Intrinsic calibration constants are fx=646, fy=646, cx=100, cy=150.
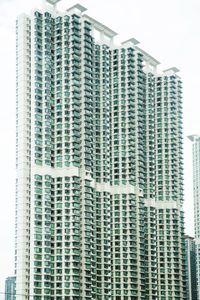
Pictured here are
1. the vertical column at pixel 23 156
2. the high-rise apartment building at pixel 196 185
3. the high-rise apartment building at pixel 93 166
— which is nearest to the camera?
the vertical column at pixel 23 156

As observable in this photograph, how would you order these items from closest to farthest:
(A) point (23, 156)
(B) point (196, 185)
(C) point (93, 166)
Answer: (A) point (23, 156), (C) point (93, 166), (B) point (196, 185)

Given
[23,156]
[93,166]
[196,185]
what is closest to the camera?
[23,156]

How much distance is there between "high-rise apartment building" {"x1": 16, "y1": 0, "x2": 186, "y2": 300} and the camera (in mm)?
103188

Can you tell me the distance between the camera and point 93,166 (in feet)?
376

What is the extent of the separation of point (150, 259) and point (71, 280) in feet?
82.9

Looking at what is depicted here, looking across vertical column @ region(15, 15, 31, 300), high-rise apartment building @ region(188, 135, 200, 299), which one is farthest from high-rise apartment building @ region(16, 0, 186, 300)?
high-rise apartment building @ region(188, 135, 200, 299)

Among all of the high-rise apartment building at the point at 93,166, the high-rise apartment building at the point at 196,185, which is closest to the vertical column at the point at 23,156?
the high-rise apartment building at the point at 93,166

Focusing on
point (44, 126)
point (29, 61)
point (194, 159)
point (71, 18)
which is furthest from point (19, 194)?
point (194, 159)

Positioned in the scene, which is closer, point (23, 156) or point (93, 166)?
point (23, 156)

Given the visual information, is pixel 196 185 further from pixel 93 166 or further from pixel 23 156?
pixel 23 156

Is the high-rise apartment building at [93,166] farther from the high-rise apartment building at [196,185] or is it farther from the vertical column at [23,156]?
the high-rise apartment building at [196,185]

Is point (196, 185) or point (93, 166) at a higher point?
point (196, 185)

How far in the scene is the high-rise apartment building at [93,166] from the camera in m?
103

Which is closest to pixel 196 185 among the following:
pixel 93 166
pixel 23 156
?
pixel 93 166
